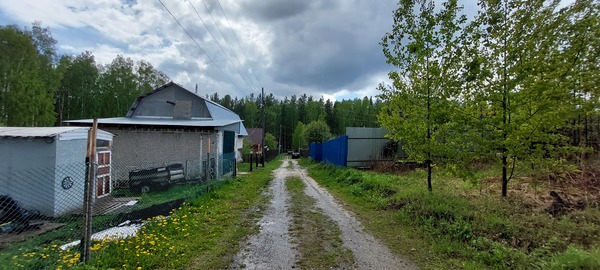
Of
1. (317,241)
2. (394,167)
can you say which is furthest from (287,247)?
(394,167)

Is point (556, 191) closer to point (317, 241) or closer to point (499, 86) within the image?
point (499, 86)

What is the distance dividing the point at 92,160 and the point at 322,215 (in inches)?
200

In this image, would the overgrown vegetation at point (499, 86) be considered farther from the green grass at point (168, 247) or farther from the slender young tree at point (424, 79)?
the green grass at point (168, 247)

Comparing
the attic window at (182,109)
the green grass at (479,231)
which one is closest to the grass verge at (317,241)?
the green grass at (479,231)

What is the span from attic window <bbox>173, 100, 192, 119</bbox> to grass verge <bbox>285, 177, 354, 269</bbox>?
672 inches

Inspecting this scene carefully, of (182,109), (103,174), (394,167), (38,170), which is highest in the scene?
(182,109)

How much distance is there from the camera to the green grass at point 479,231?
406cm

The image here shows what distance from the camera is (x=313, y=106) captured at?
288 ft

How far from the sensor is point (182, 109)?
903 inches

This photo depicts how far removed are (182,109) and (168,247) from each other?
19798 mm

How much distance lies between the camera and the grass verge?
4328mm

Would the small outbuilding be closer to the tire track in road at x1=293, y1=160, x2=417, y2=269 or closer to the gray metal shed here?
the tire track in road at x1=293, y1=160, x2=417, y2=269

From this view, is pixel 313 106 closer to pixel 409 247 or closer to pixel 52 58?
pixel 52 58

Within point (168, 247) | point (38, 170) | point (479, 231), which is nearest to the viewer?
point (168, 247)
